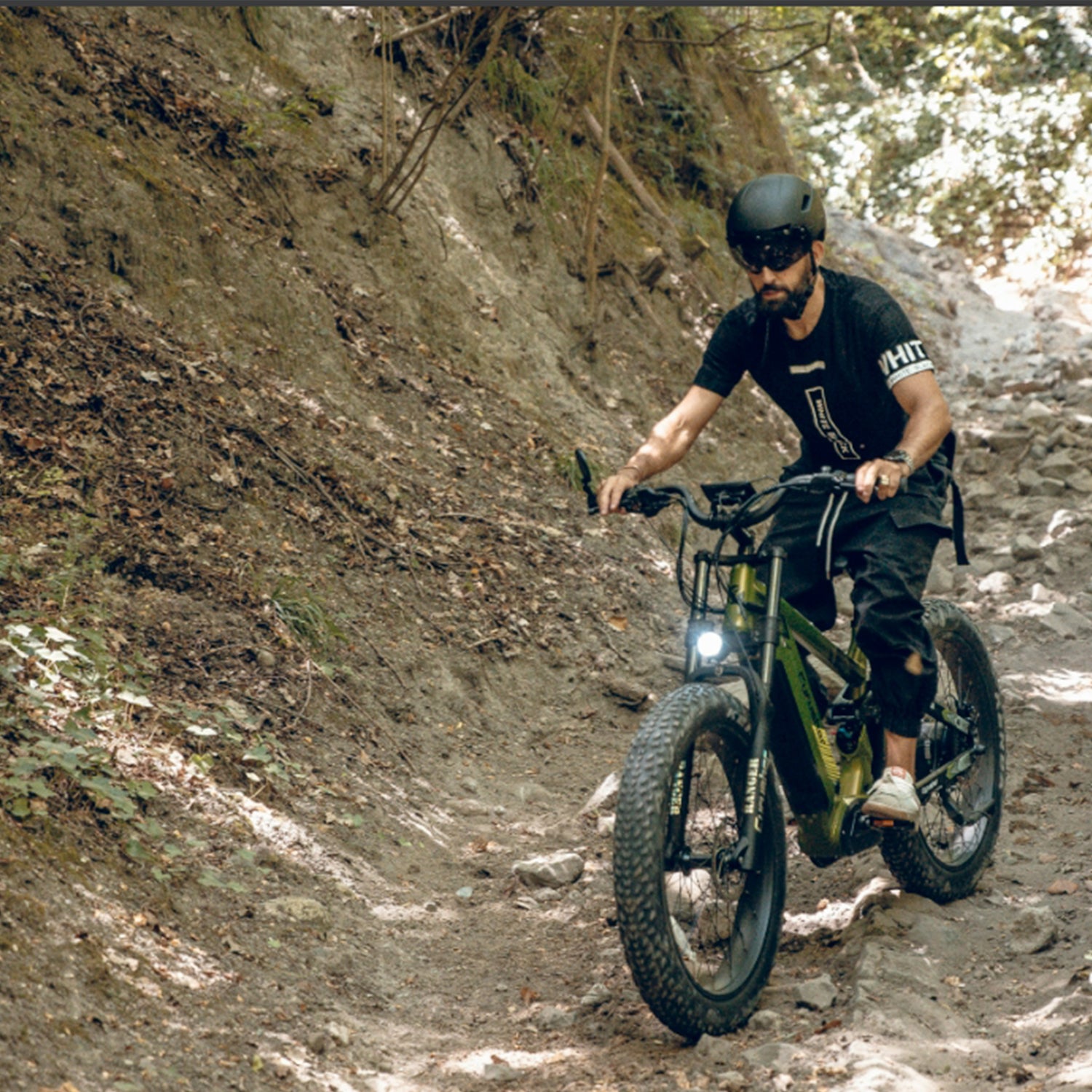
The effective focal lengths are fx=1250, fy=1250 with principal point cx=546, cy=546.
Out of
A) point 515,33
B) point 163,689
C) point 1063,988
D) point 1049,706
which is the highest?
point 515,33

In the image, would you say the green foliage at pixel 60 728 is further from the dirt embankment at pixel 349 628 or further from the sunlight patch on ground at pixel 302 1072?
the sunlight patch on ground at pixel 302 1072

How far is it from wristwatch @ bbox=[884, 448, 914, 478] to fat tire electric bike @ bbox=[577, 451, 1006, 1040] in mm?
144

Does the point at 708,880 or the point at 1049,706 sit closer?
the point at 708,880

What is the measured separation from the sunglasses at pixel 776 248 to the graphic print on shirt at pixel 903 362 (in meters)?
0.43

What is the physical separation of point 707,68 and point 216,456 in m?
10.4

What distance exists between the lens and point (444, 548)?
284 inches

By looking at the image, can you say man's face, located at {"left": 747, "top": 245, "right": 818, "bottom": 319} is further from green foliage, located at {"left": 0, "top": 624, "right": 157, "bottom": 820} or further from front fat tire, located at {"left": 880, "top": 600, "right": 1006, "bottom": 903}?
green foliage, located at {"left": 0, "top": 624, "right": 157, "bottom": 820}

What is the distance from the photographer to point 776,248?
4.03 metres

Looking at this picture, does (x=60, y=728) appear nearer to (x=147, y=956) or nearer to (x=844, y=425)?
(x=147, y=956)

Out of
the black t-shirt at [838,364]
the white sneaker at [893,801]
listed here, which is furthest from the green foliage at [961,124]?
the white sneaker at [893,801]

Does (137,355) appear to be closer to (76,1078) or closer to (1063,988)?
(76,1078)

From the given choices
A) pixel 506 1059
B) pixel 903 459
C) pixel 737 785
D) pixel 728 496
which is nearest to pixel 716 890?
pixel 737 785

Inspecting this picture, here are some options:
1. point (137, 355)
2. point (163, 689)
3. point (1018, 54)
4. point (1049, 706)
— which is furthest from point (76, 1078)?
point (1018, 54)

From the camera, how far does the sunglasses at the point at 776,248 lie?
401 centimetres
